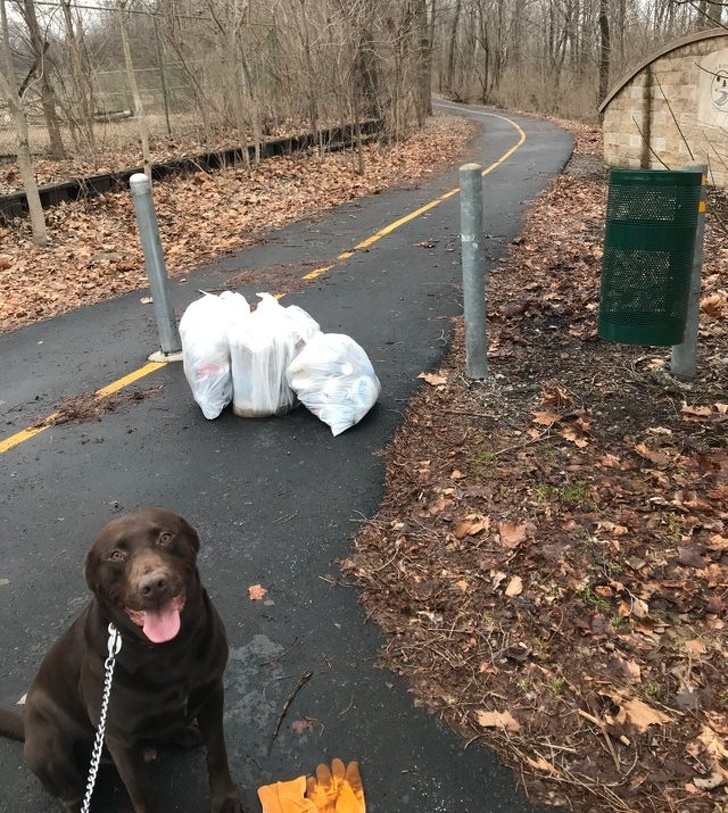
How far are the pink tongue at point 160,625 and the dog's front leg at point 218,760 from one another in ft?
1.37

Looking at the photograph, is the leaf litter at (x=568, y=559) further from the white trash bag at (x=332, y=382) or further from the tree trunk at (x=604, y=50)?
the tree trunk at (x=604, y=50)

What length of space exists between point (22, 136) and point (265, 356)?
23.4ft

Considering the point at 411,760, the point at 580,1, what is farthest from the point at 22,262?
the point at 580,1

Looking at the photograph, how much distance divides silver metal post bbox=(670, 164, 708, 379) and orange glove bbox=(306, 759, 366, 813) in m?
3.74

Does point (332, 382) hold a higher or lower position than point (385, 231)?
higher

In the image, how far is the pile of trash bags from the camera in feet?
15.9

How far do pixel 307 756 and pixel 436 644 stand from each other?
72 cm

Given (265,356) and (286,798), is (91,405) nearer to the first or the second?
(265,356)

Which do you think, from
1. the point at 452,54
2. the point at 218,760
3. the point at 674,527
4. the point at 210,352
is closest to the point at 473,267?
the point at 210,352

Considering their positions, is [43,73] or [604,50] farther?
[604,50]

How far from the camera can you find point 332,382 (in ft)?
16.0

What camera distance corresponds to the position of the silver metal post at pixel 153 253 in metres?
5.86

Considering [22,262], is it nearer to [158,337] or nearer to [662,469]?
[158,337]

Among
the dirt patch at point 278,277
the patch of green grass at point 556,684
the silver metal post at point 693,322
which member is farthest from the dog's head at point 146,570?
the dirt patch at point 278,277
